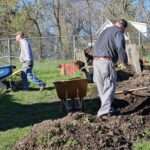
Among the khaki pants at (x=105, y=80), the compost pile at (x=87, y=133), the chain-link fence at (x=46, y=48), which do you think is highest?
the khaki pants at (x=105, y=80)

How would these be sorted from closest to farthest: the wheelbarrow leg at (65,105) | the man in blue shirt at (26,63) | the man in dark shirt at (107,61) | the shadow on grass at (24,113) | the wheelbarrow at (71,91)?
the man in dark shirt at (107,61)
the shadow on grass at (24,113)
the wheelbarrow at (71,91)
the wheelbarrow leg at (65,105)
the man in blue shirt at (26,63)

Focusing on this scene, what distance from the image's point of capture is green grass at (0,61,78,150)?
396 inches

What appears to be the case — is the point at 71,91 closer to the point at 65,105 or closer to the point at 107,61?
the point at 65,105

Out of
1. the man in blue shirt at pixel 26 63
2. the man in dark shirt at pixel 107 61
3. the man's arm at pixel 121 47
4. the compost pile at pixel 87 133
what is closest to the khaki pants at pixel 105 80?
the man in dark shirt at pixel 107 61

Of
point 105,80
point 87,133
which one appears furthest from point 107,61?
point 87,133

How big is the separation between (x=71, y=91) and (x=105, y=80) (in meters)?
1.97

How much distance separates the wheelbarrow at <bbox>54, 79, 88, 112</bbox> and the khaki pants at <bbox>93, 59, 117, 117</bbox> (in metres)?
1.65

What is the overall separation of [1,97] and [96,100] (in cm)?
368

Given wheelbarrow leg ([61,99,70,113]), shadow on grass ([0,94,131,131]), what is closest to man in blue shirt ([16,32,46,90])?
shadow on grass ([0,94,131,131])

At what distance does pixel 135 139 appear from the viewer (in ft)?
28.9

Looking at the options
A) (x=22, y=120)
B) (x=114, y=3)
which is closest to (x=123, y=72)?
(x=22, y=120)

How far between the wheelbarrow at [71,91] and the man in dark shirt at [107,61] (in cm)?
164

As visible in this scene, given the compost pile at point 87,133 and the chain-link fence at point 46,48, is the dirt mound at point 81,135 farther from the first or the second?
the chain-link fence at point 46,48

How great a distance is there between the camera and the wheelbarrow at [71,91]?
500 inches
